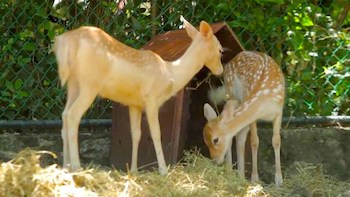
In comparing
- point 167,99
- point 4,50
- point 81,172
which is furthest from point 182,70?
point 4,50

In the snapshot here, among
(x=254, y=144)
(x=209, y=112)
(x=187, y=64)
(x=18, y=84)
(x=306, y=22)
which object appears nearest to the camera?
(x=187, y=64)

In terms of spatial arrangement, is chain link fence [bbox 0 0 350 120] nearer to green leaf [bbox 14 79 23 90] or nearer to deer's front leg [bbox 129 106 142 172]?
green leaf [bbox 14 79 23 90]

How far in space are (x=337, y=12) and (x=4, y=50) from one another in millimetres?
2542

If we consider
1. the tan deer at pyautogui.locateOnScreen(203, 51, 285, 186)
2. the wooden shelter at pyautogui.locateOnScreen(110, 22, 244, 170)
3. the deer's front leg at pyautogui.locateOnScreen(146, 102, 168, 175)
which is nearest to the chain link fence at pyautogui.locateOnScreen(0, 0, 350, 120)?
the wooden shelter at pyautogui.locateOnScreen(110, 22, 244, 170)

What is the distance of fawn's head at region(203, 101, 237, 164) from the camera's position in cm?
602

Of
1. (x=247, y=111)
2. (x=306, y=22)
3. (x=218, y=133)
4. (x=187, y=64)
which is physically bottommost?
(x=218, y=133)

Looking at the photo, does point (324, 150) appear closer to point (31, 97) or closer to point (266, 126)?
point (266, 126)

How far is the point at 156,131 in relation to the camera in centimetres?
547

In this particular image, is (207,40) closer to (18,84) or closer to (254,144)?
(254,144)

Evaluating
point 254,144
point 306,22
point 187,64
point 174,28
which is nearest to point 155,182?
point 187,64

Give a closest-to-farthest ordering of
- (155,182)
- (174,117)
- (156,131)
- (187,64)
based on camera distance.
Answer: (155,182), (156,131), (187,64), (174,117)

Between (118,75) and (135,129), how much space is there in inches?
20.7

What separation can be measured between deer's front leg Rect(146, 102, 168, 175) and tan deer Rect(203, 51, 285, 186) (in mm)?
625

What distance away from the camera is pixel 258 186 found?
5.51 meters
